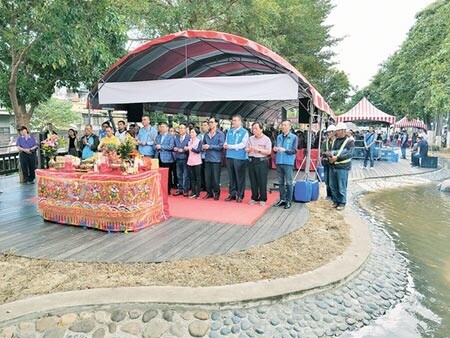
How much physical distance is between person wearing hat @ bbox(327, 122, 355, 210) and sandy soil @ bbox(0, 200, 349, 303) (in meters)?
2.39

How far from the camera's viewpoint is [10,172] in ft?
35.4

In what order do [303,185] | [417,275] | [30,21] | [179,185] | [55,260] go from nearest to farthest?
[55,260] → [417,275] → [30,21] → [303,185] → [179,185]

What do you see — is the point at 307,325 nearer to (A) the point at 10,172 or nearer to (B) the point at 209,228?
(B) the point at 209,228

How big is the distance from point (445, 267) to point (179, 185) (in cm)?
478

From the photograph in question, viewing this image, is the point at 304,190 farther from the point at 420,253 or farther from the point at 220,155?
the point at 420,253

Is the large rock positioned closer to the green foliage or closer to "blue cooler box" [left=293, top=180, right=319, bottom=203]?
"blue cooler box" [left=293, top=180, right=319, bottom=203]

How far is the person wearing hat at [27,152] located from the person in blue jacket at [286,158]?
238 inches

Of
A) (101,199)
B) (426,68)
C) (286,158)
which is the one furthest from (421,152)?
(101,199)

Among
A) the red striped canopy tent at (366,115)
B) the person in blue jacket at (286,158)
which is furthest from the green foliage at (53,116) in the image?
the person in blue jacket at (286,158)

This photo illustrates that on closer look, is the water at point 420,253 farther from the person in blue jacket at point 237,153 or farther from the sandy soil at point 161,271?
the person in blue jacket at point 237,153

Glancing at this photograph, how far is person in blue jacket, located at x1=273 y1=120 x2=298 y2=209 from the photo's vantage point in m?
6.02

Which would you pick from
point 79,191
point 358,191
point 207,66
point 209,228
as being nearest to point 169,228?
point 209,228

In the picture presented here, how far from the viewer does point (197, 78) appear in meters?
6.70

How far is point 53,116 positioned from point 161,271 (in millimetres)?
23981
